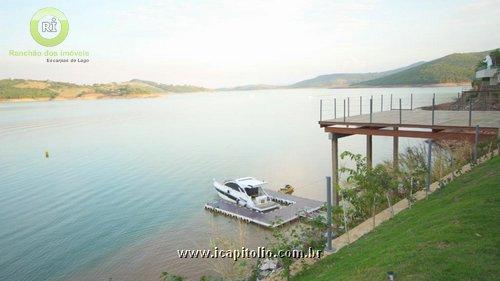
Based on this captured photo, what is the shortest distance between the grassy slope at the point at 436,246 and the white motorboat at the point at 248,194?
478 inches

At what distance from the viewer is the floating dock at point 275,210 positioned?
20.6m

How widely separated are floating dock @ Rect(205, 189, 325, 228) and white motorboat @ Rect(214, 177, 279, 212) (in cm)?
29

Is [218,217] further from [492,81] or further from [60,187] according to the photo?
[492,81]

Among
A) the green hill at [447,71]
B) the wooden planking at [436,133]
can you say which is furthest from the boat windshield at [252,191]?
the green hill at [447,71]

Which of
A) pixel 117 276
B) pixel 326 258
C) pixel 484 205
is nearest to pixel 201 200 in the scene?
pixel 117 276

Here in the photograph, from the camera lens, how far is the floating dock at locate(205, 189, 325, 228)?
20.6m

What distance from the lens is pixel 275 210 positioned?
2198 centimetres

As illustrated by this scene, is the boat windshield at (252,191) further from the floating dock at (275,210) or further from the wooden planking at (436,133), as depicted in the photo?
the wooden planking at (436,133)

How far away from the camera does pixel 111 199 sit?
25.9 metres

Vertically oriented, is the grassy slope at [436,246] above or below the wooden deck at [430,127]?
below

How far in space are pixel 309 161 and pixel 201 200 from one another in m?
13.6

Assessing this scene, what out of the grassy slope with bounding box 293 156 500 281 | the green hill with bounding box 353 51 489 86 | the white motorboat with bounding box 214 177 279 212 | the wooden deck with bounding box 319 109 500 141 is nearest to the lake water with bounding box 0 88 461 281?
the white motorboat with bounding box 214 177 279 212

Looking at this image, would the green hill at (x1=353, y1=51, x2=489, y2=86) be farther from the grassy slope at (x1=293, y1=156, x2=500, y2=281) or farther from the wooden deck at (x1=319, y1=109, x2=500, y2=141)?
the grassy slope at (x1=293, y1=156, x2=500, y2=281)

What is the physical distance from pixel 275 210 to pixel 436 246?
15.8m
